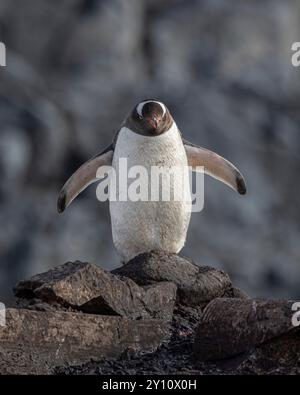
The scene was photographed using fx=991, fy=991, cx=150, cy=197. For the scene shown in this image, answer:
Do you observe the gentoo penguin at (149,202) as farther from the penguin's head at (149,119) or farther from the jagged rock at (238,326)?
the jagged rock at (238,326)

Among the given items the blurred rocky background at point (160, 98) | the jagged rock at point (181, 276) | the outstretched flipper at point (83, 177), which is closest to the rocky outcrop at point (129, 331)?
the jagged rock at point (181, 276)

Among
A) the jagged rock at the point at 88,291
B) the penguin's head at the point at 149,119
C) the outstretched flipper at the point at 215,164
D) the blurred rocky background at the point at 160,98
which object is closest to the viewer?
the jagged rock at the point at 88,291

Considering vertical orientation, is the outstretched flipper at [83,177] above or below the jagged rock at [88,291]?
above

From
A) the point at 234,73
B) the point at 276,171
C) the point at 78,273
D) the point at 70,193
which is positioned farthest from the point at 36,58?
the point at 78,273

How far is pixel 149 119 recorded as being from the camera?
4.70 m

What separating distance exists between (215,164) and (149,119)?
32.4 inches

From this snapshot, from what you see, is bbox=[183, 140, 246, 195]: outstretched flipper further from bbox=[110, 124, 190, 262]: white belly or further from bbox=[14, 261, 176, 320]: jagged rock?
bbox=[14, 261, 176, 320]: jagged rock

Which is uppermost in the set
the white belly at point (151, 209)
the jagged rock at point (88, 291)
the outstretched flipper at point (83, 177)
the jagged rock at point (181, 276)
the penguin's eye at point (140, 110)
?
the penguin's eye at point (140, 110)

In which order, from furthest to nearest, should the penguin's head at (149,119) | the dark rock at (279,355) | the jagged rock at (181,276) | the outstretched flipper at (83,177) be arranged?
the outstretched flipper at (83,177), the penguin's head at (149,119), the jagged rock at (181,276), the dark rock at (279,355)

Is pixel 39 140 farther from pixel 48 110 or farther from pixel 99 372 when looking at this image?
pixel 99 372

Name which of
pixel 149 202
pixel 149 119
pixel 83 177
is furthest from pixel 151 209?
pixel 83 177

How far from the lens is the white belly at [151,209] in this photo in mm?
4777

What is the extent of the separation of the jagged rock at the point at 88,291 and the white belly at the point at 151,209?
2.72 ft
